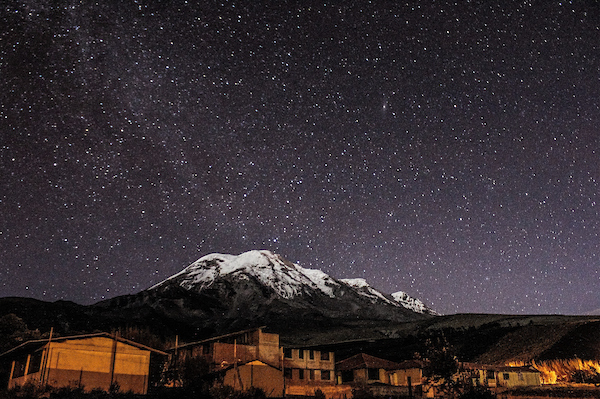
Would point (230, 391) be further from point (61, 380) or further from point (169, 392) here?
point (61, 380)

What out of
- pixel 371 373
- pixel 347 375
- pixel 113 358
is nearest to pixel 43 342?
pixel 113 358

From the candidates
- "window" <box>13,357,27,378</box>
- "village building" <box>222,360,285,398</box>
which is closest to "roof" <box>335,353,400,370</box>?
"village building" <box>222,360,285,398</box>

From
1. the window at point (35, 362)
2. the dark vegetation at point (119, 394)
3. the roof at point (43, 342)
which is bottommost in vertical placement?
the dark vegetation at point (119, 394)

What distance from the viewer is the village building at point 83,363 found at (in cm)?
3494

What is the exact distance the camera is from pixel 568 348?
79.0 m

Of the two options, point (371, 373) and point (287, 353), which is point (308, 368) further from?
point (371, 373)

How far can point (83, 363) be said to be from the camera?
119 ft

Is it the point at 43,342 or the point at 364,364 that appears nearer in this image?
the point at 43,342

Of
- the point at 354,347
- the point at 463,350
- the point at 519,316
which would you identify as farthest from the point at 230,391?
the point at 519,316

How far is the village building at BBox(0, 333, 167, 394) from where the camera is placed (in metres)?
34.9

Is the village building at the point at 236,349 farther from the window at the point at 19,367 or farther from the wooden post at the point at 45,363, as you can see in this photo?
the wooden post at the point at 45,363

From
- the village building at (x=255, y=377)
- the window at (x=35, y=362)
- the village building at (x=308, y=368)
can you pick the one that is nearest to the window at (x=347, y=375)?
the village building at (x=308, y=368)

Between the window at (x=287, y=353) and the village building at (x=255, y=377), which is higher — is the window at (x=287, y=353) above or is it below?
above

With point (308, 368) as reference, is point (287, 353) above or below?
above
